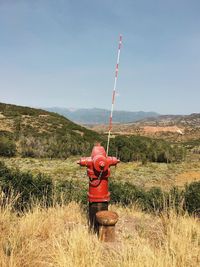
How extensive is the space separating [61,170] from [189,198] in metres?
13.3

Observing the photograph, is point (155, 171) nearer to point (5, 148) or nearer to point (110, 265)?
point (5, 148)

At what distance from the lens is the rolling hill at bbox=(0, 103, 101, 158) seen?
95.3 ft

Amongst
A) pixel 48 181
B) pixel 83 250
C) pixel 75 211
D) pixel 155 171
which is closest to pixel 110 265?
pixel 83 250

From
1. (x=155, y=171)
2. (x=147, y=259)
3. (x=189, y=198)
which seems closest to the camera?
(x=147, y=259)

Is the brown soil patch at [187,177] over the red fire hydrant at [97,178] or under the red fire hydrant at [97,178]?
under

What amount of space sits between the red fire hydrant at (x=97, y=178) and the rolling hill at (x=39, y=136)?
76.5 ft

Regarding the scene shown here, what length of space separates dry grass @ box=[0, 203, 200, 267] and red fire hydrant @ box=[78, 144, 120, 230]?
471 mm

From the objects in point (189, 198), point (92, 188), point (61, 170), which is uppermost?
point (92, 188)

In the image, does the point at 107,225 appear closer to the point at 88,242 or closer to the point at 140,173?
the point at 88,242

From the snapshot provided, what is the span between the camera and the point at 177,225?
5.18 m

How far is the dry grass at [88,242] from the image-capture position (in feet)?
11.9

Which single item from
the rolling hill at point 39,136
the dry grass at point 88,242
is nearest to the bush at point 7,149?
the rolling hill at point 39,136

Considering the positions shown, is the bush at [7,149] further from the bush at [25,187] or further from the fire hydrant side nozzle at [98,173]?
the fire hydrant side nozzle at [98,173]

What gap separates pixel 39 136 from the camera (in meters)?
35.7
